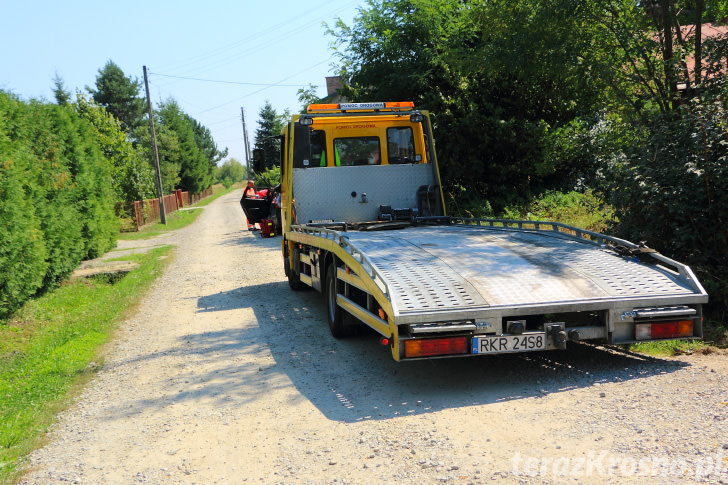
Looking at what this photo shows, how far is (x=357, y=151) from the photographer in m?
10.4

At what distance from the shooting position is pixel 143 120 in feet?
212

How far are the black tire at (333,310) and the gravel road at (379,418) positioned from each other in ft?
0.61

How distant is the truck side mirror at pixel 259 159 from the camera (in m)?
10.9

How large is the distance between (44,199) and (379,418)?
10.2 m

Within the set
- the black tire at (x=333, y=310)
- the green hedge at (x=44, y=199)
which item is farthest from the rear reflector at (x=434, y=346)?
the green hedge at (x=44, y=199)

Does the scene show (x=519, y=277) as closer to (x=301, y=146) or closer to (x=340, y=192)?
(x=340, y=192)

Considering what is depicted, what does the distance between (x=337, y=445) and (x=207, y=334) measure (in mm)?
4264

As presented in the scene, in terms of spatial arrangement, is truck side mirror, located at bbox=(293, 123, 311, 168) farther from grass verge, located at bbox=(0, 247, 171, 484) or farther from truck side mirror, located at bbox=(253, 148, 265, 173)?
grass verge, located at bbox=(0, 247, 171, 484)

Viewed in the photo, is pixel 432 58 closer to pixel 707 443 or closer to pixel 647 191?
pixel 647 191

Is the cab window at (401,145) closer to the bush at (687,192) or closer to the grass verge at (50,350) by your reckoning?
the bush at (687,192)

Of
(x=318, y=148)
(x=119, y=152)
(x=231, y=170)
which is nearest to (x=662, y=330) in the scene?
(x=318, y=148)

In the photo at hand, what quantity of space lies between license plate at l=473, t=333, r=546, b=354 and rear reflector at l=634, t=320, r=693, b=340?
33.7 inches

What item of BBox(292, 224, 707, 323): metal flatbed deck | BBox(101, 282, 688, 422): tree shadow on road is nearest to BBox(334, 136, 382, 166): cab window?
BBox(101, 282, 688, 422): tree shadow on road

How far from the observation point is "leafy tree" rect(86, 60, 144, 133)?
209 feet
